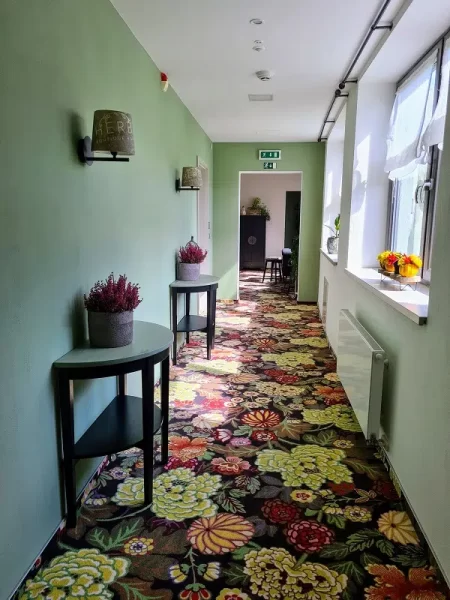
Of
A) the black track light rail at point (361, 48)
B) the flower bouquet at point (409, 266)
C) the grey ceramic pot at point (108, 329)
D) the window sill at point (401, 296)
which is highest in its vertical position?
the black track light rail at point (361, 48)

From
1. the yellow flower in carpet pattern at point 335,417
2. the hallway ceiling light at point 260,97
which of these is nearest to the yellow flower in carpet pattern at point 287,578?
the yellow flower in carpet pattern at point 335,417

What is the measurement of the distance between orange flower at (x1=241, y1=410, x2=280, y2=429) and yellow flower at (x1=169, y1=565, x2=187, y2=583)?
1375 millimetres

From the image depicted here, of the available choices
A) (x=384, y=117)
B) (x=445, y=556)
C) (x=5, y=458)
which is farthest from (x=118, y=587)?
(x=384, y=117)

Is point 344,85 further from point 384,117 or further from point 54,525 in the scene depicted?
point 54,525

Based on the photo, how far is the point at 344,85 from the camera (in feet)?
12.7

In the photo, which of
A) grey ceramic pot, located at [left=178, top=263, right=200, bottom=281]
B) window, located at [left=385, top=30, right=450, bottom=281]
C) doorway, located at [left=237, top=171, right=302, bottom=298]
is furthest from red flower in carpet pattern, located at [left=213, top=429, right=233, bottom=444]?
doorway, located at [left=237, top=171, right=302, bottom=298]

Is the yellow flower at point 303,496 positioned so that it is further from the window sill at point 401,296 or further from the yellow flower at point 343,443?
the window sill at point 401,296

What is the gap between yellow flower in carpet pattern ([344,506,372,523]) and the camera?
7.13 feet

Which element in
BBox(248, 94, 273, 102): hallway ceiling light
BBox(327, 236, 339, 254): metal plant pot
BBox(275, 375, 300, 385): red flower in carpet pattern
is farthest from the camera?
BBox(327, 236, 339, 254): metal plant pot

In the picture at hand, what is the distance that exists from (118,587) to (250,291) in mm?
7419

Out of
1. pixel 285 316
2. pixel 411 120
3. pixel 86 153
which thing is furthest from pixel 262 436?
pixel 285 316

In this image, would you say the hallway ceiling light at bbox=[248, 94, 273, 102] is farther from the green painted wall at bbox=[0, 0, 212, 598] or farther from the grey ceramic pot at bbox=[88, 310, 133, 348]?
the grey ceramic pot at bbox=[88, 310, 133, 348]

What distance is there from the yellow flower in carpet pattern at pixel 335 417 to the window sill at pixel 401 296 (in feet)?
3.13

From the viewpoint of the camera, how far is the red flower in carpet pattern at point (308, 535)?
1989 mm
